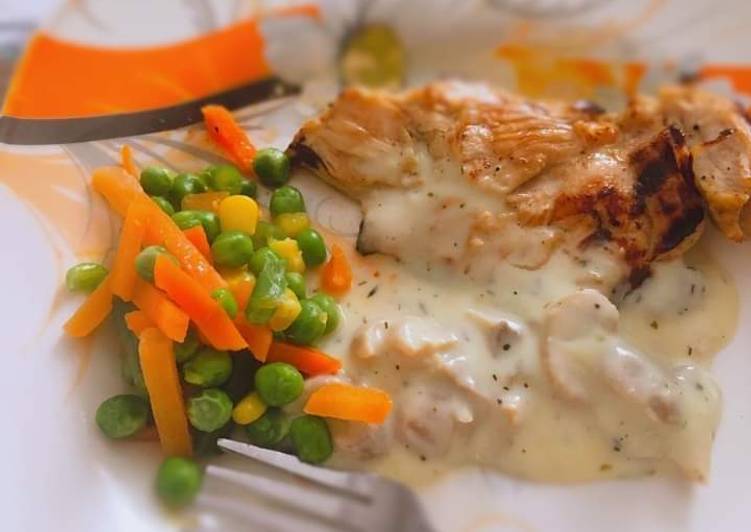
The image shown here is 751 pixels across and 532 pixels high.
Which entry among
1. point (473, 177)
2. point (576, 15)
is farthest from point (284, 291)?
point (576, 15)

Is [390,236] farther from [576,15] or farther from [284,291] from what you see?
[576,15]

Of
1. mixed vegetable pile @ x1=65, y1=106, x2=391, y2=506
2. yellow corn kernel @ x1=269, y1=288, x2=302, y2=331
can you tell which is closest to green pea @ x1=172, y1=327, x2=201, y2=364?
mixed vegetable pile @ x1=65, y1=106, x2=391, y2=506

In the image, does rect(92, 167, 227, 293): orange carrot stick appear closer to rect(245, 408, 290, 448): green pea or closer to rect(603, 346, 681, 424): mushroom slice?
rect(245, 408, 290, 448): green pea

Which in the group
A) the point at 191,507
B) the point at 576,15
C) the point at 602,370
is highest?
the point at 576,15

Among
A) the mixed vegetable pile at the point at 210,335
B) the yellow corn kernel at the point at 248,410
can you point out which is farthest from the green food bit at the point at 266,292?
the yellow corn kernel at the point at 248,410

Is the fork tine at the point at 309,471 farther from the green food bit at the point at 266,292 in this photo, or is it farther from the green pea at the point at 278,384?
the green food bit at the point at 266,292

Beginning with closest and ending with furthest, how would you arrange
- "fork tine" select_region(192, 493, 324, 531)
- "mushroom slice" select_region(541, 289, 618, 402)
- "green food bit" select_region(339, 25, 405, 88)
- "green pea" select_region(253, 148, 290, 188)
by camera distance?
"fork tine" select_region(192, 493, 324, 531)
"mushroom slice" select_region(541, 289, 618, 402)
"green pea" select_region(253, 148, 290, 188)
"green food bit" select_region(339, 25, 405, 88)
